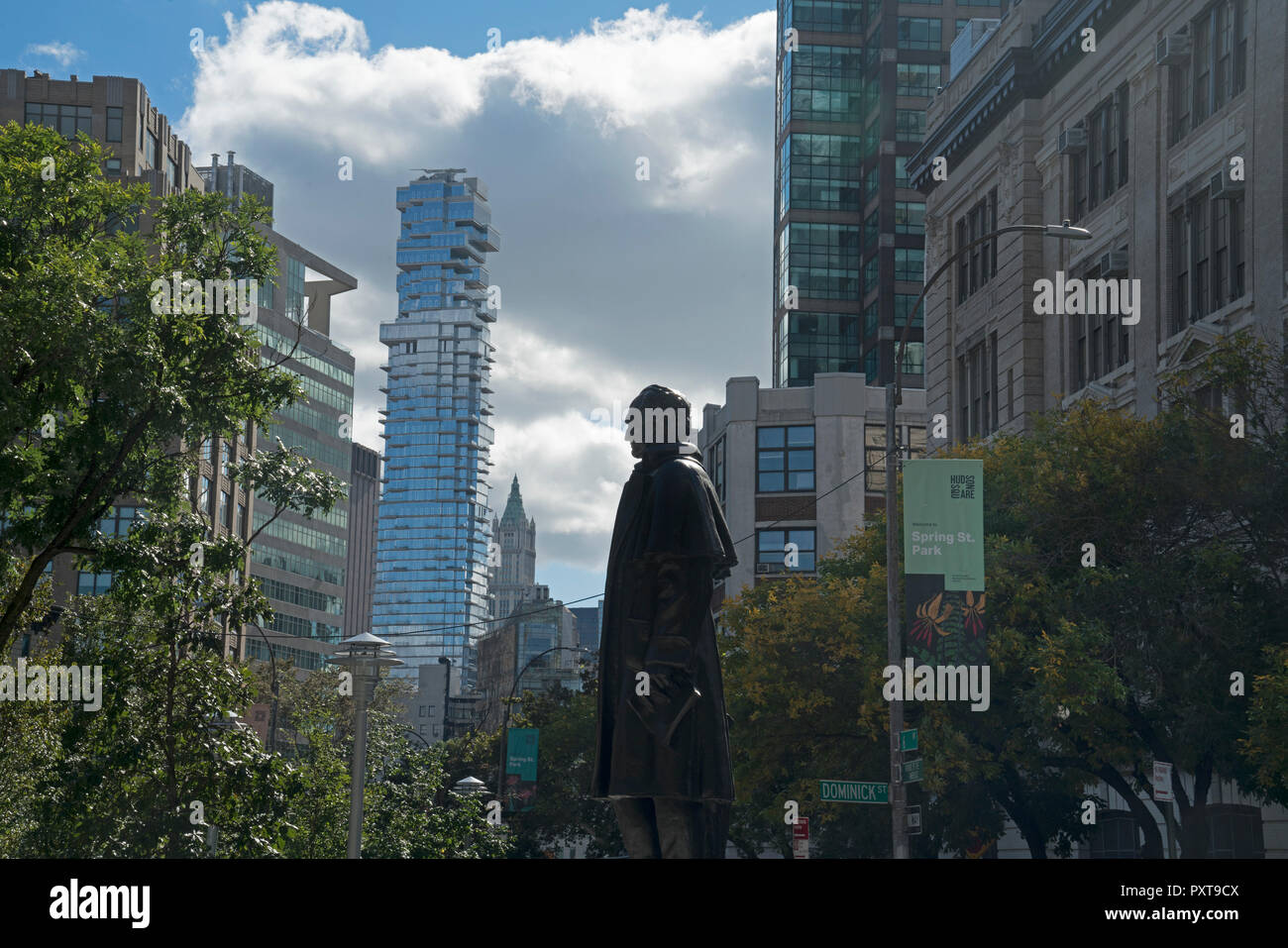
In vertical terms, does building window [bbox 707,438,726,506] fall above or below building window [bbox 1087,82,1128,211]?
below

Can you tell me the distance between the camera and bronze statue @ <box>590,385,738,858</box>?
32.5ft

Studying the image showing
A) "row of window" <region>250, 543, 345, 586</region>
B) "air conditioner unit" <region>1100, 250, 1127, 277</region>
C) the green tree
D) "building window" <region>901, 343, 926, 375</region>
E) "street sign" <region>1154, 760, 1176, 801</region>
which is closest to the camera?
the green tree

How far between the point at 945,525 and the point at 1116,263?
2024cm

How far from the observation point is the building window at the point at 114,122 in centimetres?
9912

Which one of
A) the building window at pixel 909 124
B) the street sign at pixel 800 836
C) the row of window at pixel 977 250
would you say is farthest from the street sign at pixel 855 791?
the building window at pixel 909 124

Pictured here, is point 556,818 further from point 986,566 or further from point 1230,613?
point 1230,613

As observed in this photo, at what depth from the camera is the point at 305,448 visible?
139125mm

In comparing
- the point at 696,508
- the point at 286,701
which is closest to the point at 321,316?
the point at 286,701

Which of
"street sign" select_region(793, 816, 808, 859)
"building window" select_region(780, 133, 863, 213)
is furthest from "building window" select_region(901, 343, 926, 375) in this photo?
"street sign" select_region(793, 816, 808, 859)

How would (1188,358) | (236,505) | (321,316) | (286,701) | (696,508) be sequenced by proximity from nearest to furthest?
(696,508) → (1188,358) → (286,701) → (236,505) → (321,316)

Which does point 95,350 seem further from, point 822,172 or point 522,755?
point 822,172

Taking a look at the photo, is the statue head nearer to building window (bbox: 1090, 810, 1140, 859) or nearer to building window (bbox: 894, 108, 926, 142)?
building window (bbox: 1090, 810, 1140, 859)

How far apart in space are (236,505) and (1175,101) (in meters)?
84.3

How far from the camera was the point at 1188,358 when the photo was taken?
1599 inches
